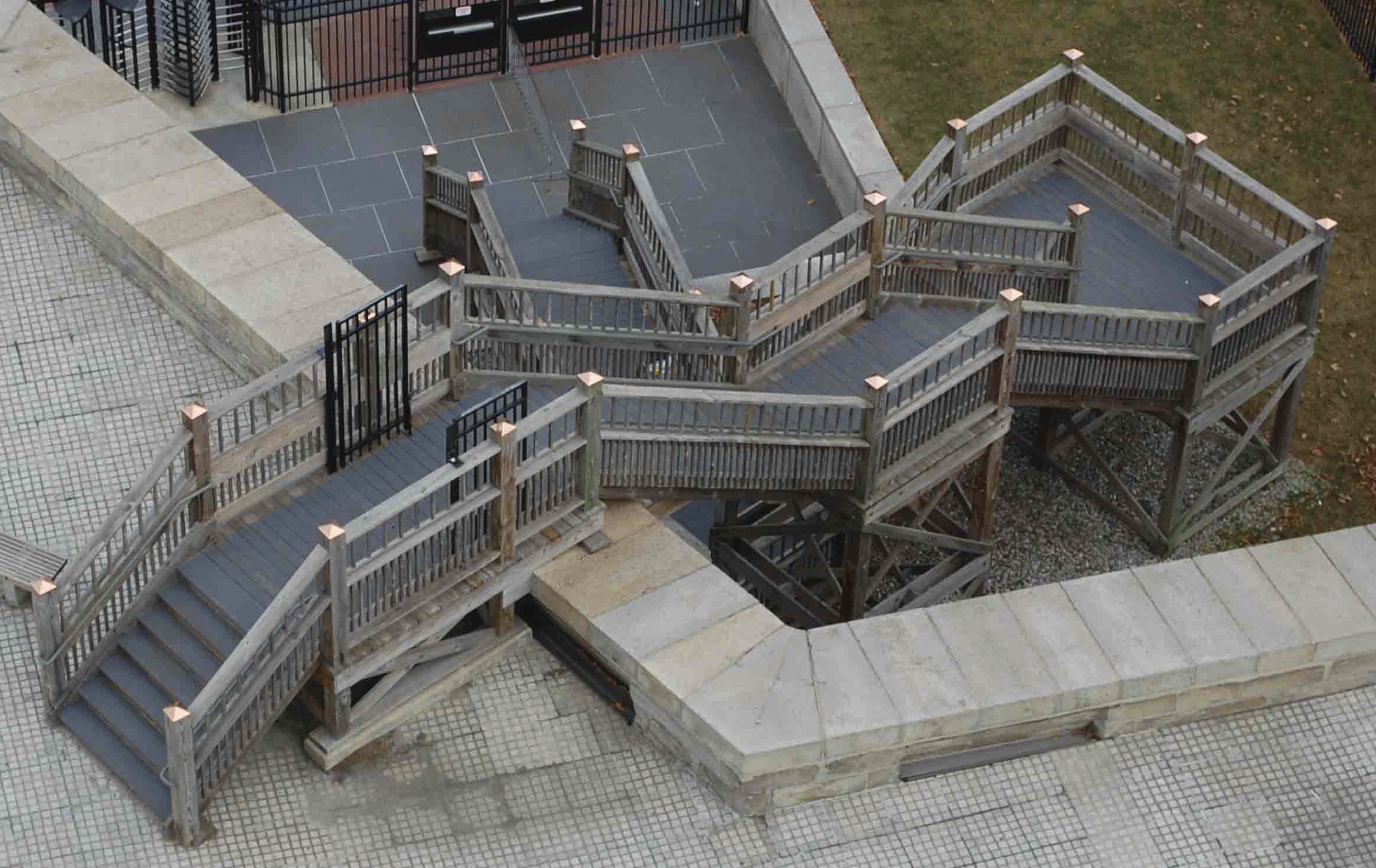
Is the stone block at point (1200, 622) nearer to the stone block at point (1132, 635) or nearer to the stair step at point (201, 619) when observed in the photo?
the stone block at point (1132, 635)

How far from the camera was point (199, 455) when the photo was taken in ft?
80.7

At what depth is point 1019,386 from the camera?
30234 millimetres

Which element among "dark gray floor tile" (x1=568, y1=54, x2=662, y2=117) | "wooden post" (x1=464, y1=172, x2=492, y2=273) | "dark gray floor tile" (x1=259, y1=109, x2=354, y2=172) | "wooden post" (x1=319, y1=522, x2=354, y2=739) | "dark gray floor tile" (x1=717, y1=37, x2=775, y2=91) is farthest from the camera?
"dark gray floor tile" (x1=717, y1=37, x2=775, y2=91)

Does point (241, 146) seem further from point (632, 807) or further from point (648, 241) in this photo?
point (632, 807)

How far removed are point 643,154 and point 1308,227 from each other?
32.3 ft

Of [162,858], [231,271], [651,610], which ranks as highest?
[231,271]

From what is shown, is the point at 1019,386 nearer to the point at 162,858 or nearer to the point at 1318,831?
the point at 1318,831

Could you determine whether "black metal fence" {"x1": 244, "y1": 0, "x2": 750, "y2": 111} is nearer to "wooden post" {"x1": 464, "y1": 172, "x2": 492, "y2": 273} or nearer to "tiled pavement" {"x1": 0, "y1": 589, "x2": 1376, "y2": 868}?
"wooden post" {"x1": 464, "y1": 172, "x2": 492, "y2": 273}

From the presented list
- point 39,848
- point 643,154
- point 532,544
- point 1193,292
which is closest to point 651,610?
point 532,544

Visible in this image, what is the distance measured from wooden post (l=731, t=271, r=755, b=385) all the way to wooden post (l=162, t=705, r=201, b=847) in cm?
774

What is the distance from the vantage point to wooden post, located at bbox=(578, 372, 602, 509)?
24.8m

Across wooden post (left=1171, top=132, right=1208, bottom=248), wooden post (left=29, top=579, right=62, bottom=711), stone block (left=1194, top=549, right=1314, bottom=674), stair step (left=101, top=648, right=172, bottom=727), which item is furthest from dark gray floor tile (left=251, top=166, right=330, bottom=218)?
stone block (left=1194, top=549, right=1314, bottom=674)

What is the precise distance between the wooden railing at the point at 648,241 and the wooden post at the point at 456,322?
3225 mm

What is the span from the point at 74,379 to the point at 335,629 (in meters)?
6.58
